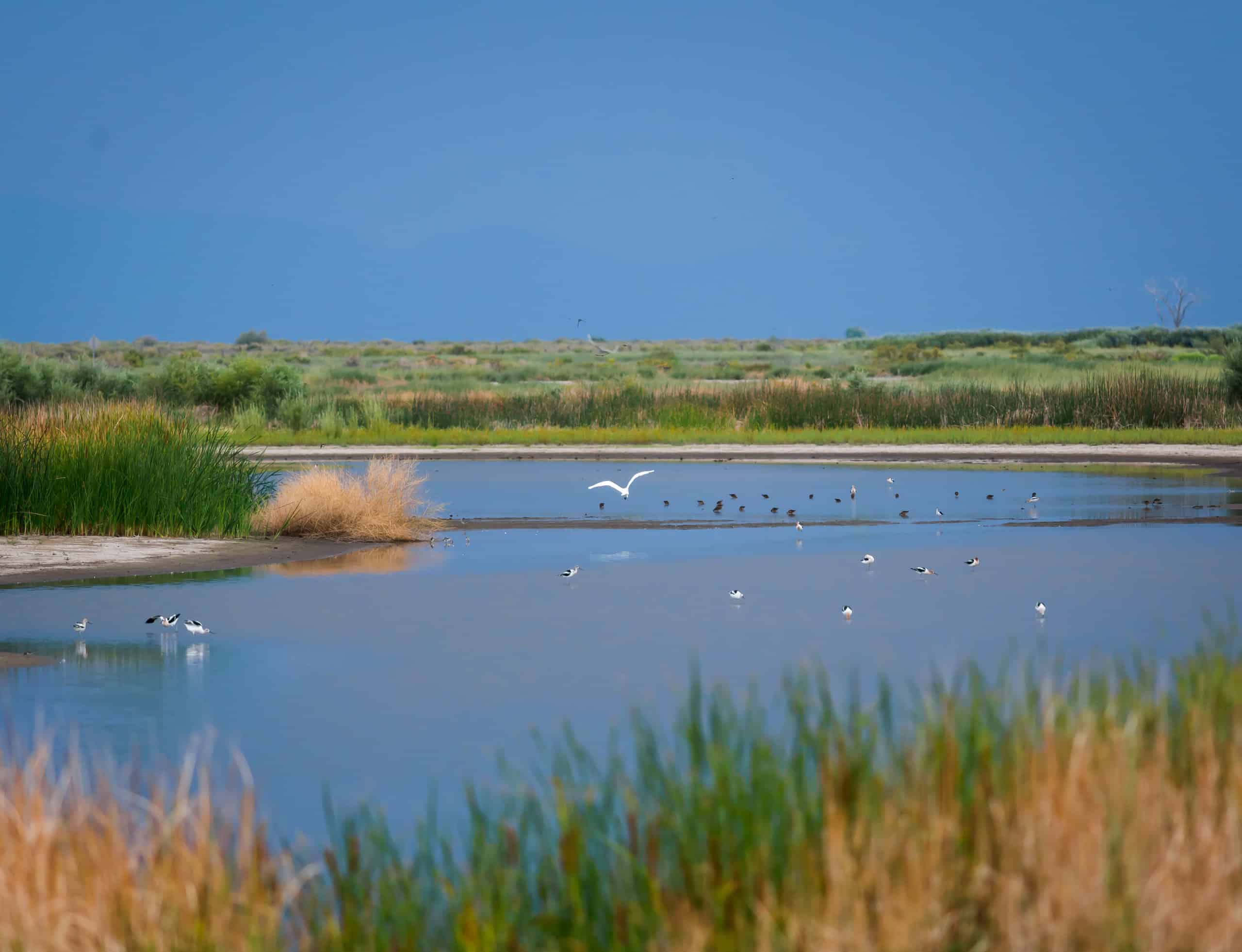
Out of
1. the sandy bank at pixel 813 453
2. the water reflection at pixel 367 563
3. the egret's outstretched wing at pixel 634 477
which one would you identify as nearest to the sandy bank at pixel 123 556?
the water reflection at pixel 367 563

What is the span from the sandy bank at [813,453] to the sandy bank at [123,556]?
16.1m

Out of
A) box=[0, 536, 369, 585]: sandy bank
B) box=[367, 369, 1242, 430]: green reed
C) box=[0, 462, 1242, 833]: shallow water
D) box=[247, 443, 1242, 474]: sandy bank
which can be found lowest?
box=[0, 462, 1242, 833]: shallow water

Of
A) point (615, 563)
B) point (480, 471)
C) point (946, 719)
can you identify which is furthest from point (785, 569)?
point (480, 471)

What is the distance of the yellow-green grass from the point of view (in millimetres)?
39469

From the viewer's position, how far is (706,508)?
2600 cm

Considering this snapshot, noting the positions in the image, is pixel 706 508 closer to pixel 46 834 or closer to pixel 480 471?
pixel 480 471

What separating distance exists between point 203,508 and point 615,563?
17.4ft

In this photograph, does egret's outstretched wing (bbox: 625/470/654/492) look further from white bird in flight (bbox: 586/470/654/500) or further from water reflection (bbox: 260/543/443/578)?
water reflection (bbox: 260/543/443/578)

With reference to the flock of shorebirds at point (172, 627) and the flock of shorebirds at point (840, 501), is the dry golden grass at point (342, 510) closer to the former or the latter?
the flock of shorebirds at point (840, 501)

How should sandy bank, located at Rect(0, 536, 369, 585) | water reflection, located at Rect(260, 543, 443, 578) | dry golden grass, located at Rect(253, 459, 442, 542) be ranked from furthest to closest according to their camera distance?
1. dry golden grass, located at Rect(253, 459, 442, 542)
2. water reflection, located at Rect(260, 543, 443, 578)
3. sandy bank, located at Rect(0, 536, 369, 585)

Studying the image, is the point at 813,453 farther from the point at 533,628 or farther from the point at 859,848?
the point at 859,848

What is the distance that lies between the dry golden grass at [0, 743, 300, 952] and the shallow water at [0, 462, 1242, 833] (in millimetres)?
1814

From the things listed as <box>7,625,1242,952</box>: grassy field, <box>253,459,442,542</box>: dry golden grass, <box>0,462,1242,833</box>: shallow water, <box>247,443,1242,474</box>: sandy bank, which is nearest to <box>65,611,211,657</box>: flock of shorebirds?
<box>0,462,1242,833</box>: shallow water

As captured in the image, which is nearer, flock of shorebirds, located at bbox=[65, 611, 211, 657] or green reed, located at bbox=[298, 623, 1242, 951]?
green reed, located at bbox=[298, 623, 1242, 951]
